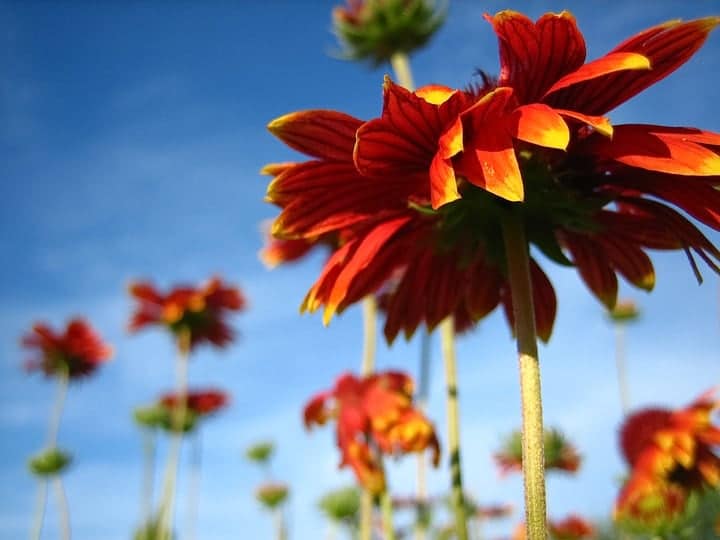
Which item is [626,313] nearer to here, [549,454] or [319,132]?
[549,454]

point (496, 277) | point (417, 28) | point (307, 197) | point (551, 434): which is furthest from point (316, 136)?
point (417, 28)

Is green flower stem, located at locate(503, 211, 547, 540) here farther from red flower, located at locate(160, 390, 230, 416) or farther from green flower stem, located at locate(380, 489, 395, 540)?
red flower, located at locate(160, 390, 230, 416)

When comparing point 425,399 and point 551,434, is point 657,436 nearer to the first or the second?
point 425,399

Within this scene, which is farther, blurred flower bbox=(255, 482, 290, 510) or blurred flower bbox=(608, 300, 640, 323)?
blurred flower bbox=(608, 300, 640, 323)

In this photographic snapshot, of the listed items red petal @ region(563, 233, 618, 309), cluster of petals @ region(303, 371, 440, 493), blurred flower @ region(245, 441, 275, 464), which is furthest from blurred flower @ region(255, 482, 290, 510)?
red petal @ region(563, 233, 618, 309)

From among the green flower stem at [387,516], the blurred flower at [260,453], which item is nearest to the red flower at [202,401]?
the blurred flower at [260,453]

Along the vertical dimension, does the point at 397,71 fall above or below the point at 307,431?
above

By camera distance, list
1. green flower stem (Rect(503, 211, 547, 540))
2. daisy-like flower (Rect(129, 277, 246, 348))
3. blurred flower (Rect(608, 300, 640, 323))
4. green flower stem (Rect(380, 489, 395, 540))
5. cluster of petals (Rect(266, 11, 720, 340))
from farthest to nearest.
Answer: blurred flower (Rect(608, 300, 640, 323)) → daisy-like flower (Rect(129, 277, 246, 348)) → green flower stem (Rect(380, 489, 395, 540)) → cluster of petals (Rect(266, 11, 720, 340)) → green flower stem (Rect(503, 211, 547, 540))
